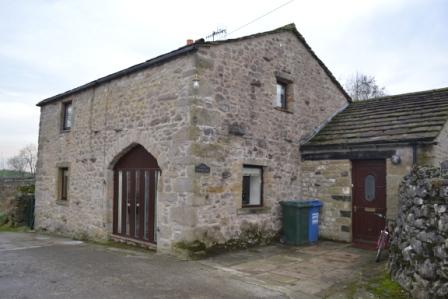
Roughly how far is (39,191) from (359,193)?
11659mm

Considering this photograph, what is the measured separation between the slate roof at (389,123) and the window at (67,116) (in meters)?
8.24

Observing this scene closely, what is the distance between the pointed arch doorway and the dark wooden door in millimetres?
5238

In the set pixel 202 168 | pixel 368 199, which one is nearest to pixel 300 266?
pixel 202 168

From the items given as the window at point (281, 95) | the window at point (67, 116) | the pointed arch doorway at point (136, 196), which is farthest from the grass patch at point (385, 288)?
the window at point (67, 116)

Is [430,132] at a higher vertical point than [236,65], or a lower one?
lower

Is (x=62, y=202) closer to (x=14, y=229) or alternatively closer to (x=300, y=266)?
(x=14, y=229)

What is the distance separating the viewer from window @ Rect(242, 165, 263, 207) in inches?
367

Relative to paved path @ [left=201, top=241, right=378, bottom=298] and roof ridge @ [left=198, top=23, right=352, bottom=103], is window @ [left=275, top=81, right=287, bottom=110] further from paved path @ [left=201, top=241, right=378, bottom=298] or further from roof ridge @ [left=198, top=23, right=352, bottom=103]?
paved path @ [left=201, top=241, right=378, bottom=298]

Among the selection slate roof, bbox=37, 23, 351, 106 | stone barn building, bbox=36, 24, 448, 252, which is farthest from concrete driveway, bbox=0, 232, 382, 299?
slate roof, bbox=37, 23, 351, 106

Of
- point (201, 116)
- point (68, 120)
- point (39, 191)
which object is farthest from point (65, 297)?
point (39, 191)

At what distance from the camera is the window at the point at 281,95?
1056 cm

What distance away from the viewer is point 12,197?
56.3 ft

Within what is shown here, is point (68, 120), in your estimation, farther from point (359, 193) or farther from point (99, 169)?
point (359, 193)

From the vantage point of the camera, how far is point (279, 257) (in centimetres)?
798
